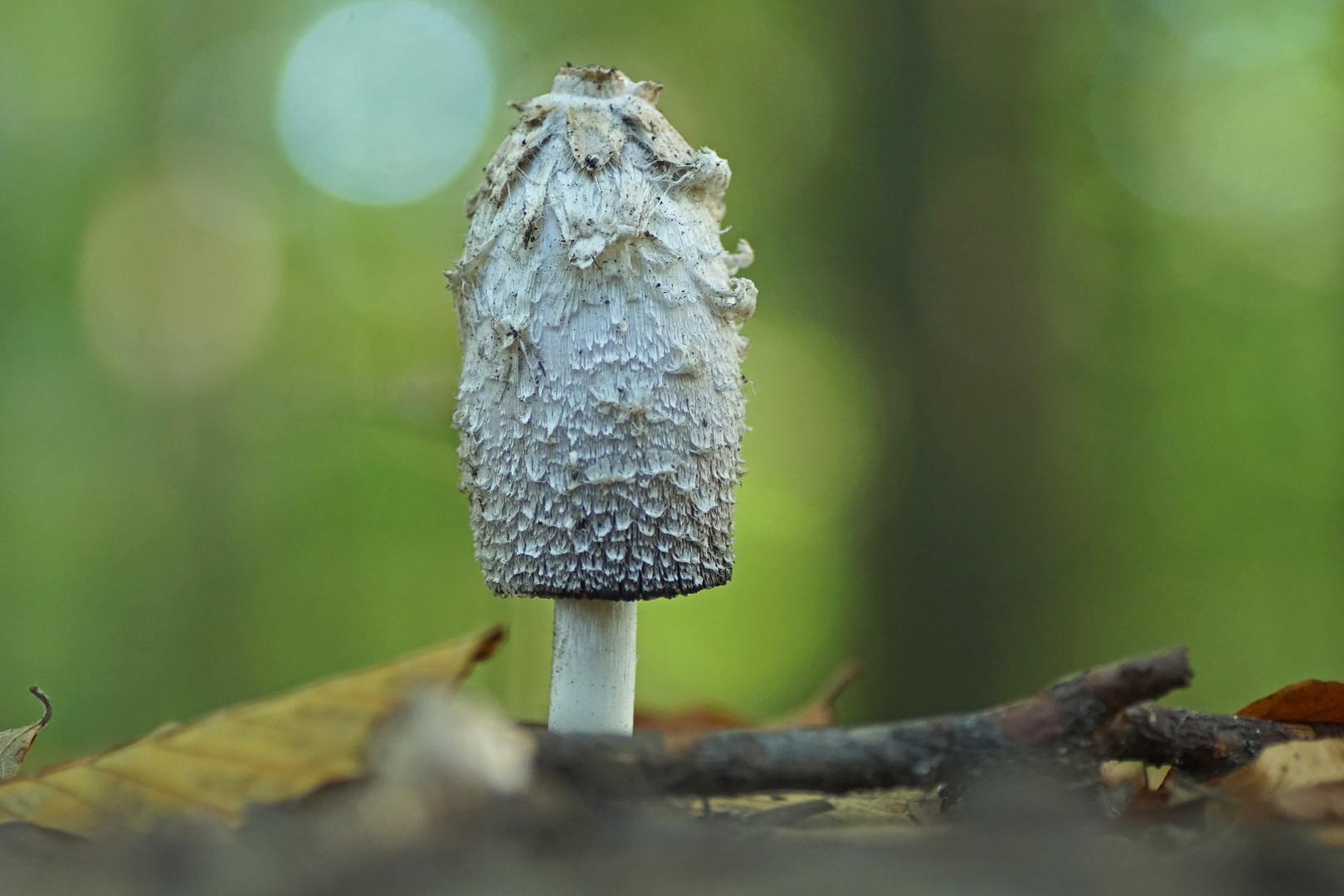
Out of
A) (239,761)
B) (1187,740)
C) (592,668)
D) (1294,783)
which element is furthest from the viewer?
(592,668)

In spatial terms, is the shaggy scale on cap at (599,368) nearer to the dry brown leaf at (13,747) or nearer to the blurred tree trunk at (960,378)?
the dry brown leaf at (13,747)

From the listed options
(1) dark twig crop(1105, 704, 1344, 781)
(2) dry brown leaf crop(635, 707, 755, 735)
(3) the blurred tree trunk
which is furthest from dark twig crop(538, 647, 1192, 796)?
(3) the blurred tree trunk

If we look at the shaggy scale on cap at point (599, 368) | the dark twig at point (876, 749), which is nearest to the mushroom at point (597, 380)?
the shaggy scale on cap at point (599, 368)

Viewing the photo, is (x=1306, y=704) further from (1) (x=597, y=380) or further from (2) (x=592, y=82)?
(2) (x=592, y=82)

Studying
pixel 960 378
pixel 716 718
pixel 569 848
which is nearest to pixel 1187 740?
pixel 569 848

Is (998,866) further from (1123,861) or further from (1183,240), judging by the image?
(1183,240)

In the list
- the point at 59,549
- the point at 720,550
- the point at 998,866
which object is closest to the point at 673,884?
the point at 998,866

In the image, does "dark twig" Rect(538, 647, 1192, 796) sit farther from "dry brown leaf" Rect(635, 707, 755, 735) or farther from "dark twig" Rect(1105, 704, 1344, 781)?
"dry brown leaf" Rect(635, 707, 755, 735)
